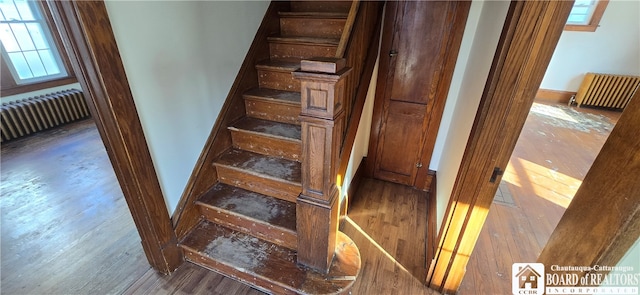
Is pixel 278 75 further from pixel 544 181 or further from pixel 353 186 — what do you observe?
pixel 544 181

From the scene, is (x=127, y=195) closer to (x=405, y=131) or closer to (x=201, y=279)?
(x=201, y=279)

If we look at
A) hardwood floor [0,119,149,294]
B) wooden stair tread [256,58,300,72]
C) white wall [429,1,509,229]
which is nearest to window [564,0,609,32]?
white wall [429,1,509,229]

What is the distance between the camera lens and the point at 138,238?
1.95 m

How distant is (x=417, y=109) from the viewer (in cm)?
224

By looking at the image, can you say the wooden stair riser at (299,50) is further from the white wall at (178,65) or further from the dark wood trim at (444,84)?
the dark wood trim at (444,84)

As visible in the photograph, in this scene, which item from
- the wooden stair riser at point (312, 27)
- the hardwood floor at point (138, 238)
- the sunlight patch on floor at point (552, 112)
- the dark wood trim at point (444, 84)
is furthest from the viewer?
the sunlight patch on floor at point (552, 112)

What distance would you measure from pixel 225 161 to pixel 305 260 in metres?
0.88

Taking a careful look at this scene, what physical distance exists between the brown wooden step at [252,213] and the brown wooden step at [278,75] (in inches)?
34.0

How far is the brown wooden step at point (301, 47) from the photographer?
1.98 m

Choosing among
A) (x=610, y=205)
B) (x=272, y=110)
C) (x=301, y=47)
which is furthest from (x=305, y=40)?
(x=610, y=205)

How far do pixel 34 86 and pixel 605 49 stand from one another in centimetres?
933

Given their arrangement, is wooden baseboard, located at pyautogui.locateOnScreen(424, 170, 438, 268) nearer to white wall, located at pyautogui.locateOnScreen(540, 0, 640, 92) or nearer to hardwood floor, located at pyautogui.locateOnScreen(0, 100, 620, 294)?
hardwood floor, located at pyautogui.locateOnScreen(0, 100, 620, 294)

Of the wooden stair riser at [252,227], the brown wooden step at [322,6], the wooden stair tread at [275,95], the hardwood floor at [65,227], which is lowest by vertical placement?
the hardwood floor at [65,227]

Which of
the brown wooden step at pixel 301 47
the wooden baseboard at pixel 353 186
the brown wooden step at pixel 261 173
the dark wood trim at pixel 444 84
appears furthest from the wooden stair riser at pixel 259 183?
the dark wood trim at pixel 444 84
